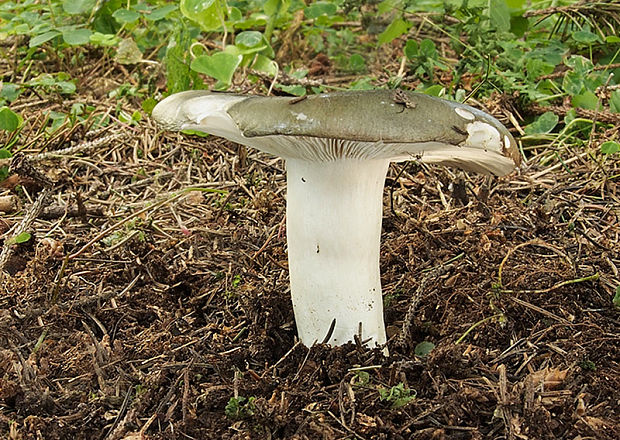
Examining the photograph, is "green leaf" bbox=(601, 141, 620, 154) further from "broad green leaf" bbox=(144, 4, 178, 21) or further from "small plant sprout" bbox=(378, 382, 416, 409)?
"broad green leaf" bbox=(144, 4, 178, 21)

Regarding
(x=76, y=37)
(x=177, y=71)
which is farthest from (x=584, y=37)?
(x=76, y=37)

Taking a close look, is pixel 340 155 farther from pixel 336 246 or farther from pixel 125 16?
pixel 125 16

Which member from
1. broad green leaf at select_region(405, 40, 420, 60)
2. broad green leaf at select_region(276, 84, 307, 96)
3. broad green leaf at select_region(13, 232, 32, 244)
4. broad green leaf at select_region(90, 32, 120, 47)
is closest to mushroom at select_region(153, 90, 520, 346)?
broad green leaf at select_region(13, 232, 32, 244)

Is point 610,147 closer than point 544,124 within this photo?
Yes

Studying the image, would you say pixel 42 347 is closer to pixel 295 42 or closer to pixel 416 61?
pixel 416 61

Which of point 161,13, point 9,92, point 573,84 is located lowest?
point 9,92
